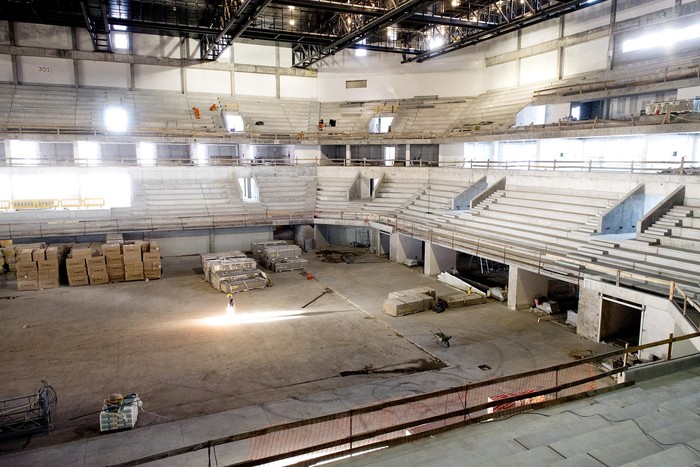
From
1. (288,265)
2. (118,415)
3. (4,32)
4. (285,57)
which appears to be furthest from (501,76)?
(4,32)

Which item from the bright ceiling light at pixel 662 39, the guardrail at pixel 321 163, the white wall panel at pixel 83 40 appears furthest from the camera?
the white wall panel at pixel 83 40

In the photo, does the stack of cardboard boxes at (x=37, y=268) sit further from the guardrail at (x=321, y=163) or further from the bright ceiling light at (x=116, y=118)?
the bright ceiling light at (x=116, y=118)

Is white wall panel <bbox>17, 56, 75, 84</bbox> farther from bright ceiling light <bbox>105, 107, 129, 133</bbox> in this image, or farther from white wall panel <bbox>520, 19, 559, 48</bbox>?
white wall panel <bbox>520, 19, 559, 48</bbox>

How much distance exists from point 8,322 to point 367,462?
52.6 ft

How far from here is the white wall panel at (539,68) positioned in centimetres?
3078

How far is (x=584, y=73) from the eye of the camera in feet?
93.8

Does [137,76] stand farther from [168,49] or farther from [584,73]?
[584,73]

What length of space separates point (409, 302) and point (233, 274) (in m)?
8.23

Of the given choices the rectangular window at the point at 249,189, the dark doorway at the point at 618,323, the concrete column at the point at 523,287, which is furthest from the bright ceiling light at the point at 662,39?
the rectangular window at the point at 249,189

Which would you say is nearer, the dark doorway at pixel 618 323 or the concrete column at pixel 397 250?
the dark doorway at pixel 618 323

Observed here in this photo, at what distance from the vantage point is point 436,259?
2286cm

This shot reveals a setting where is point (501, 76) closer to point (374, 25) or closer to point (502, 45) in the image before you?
point (502, 45)

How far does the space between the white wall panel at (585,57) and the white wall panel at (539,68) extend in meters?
0.89

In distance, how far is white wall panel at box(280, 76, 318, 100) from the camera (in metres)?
38.1
